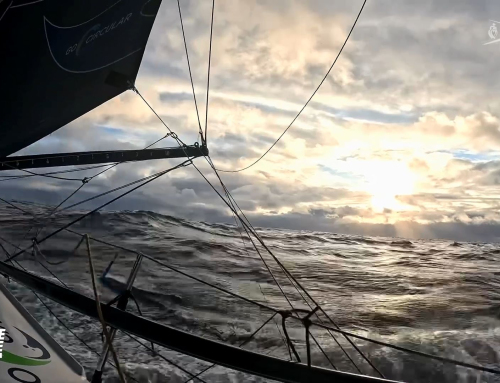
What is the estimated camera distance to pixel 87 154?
702 centimetres

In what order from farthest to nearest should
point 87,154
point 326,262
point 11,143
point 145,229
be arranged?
point 145,229 < point 326,262 < point 87,154 < point 11,143

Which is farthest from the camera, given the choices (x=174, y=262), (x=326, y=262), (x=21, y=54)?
Result: (x=326, y=262)

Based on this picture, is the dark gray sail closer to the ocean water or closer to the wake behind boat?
→ the wake behind boat

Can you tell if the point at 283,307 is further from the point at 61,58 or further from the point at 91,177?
the point at 61,58

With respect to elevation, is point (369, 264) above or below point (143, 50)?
below

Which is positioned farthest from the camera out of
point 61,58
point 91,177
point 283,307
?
point 283,307

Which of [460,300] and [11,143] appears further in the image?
[460,300]

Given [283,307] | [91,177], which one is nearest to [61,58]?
[91,177]

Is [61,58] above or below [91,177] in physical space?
above

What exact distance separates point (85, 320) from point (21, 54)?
4567 mm

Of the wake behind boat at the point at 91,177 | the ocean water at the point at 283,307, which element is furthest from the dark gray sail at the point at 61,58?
the ocean water at the point at 283,307

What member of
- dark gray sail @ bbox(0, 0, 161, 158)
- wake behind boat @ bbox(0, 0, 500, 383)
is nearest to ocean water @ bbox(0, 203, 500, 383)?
wake behind boat @ bbox(0, 0, 500, 383)

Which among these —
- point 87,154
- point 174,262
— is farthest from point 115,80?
point 174,262

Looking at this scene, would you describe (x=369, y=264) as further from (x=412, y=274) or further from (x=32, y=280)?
(x=32, y=280)
